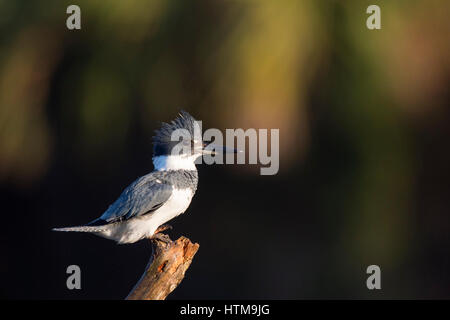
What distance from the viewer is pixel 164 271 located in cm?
355

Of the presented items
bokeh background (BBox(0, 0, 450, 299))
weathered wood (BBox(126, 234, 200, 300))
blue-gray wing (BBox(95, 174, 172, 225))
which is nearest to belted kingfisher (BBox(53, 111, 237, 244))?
blue-gray wing (BBox(95, 174, 172, 225))

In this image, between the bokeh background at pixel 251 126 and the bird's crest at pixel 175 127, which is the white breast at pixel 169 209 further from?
the bokeh background at pixel 251 126

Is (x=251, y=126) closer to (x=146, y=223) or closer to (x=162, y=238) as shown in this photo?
(x=146, y=223)

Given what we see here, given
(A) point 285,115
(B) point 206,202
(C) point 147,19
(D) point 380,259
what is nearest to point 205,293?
(B) point 206,202

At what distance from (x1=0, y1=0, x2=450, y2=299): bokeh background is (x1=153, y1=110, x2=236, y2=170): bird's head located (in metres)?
1.10

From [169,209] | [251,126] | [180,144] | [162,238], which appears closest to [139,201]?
[169,209]

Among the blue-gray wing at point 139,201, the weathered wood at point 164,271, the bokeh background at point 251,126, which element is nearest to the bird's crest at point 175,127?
the blue-gray wing at point 139,201

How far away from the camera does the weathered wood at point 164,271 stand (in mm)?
3477

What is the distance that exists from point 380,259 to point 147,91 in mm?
2534

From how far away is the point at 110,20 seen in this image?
6031 mm

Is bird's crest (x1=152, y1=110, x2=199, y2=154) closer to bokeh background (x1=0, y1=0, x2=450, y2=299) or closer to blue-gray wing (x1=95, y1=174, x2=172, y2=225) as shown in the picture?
blue-gray wing (x1=95, y1=174, x2=172, y2=225)

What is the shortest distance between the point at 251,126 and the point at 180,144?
46.9 inches

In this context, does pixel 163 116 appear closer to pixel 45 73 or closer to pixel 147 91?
pixel 147 91

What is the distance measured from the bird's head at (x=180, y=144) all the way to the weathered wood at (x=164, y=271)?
30.8 inches
